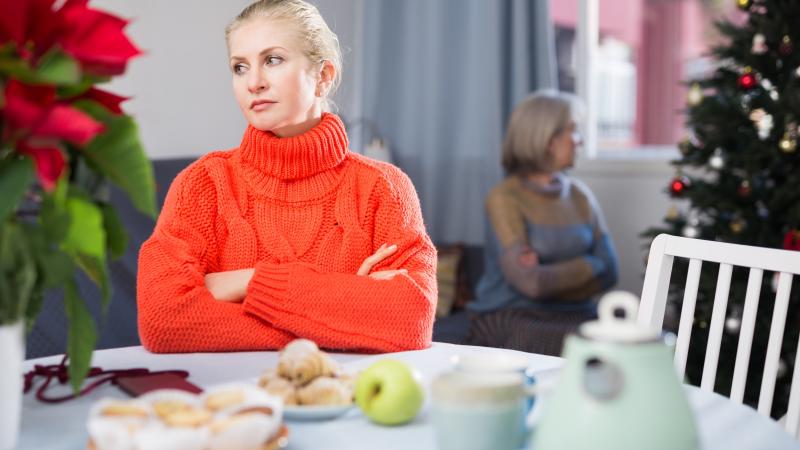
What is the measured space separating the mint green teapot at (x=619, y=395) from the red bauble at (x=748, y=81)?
2.41m

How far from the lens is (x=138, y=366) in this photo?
1268mm

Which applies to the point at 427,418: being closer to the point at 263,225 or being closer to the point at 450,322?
the point at 263,225

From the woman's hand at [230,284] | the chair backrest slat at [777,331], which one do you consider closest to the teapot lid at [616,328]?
the chair backrest slat at [777,331]

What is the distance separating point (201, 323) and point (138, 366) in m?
0.14

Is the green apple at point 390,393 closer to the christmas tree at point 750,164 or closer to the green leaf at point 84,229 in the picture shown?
the green leaf at point 84,229

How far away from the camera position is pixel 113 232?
3.04 feet

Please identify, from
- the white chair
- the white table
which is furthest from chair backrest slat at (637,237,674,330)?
the white table

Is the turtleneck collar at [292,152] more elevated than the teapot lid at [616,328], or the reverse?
the turtleneck collar at [292,152]

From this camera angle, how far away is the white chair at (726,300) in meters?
1.37

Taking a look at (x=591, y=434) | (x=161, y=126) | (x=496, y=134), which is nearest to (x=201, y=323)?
(x=591, y=434)

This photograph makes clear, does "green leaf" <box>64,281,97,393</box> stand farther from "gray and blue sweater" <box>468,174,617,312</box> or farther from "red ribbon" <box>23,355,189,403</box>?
"gray and blue sweater" <box>468,174,617,312</box>

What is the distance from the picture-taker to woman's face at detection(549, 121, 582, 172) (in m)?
3.44

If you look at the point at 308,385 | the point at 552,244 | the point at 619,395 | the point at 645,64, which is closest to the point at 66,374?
the point at 308,385

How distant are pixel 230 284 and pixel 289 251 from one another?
0.35ft
